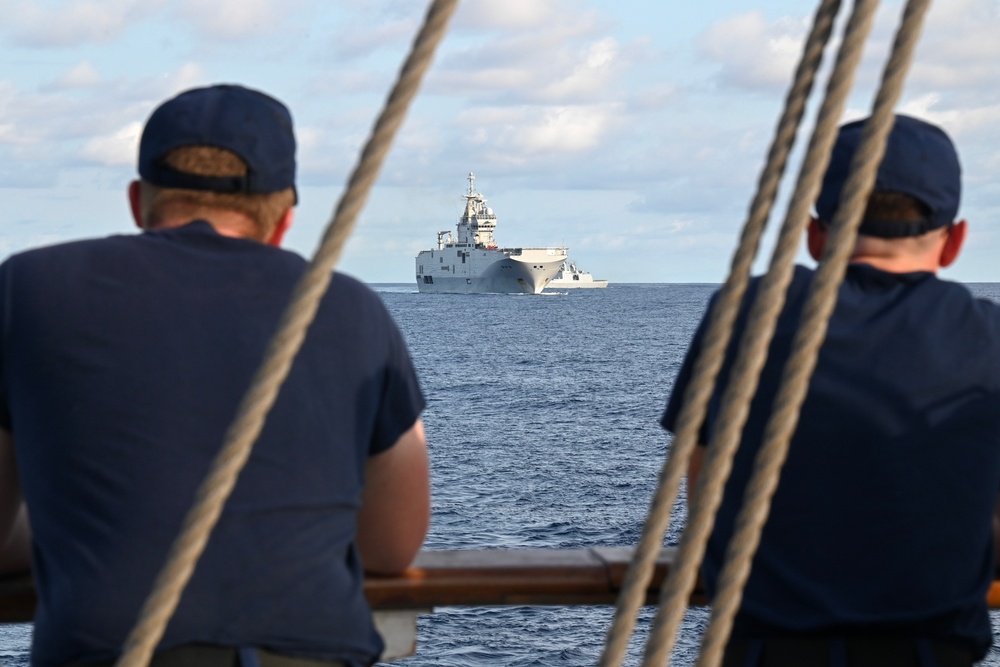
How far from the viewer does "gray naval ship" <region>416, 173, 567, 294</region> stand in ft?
314

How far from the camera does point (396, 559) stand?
188 centimetres

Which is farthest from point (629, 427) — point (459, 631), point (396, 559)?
point (396, 559)

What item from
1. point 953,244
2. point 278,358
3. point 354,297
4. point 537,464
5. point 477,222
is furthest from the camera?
point 477,222

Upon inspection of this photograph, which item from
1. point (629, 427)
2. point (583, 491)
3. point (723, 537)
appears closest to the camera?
point (723, 537)

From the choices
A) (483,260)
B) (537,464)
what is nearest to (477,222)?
(483,260)

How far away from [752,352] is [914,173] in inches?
24.3

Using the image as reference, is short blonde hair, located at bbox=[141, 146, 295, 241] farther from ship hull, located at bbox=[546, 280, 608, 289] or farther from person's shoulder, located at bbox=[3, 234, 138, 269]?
ship hull, located at bbox=[546, 280, 608, 289]

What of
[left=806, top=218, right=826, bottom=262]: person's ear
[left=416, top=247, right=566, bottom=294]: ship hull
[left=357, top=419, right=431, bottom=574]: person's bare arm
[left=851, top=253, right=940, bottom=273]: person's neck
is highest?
[left=806, top=218, right=826, bottom=262]: person's ear

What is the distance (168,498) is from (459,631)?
1447 cm

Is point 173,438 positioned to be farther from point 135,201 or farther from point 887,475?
point 887,475

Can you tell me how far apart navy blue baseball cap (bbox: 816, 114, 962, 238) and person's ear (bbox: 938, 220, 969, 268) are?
46mm

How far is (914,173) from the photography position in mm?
1548

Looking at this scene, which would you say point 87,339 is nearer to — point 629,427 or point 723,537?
point 723,537

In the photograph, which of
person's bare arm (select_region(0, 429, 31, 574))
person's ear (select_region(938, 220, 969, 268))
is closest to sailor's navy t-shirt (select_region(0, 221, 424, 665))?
person's bare arm (select_region(0, 429, 31, 574))
